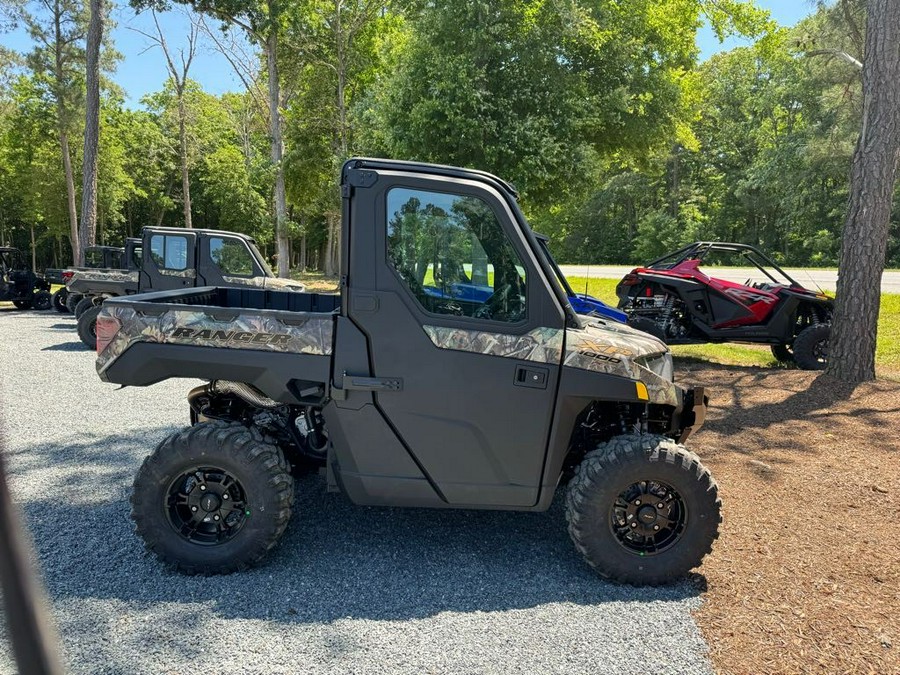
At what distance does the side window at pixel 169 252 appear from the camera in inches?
448

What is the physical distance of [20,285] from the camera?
16.6 meters

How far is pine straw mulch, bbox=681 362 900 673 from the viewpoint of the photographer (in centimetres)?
290

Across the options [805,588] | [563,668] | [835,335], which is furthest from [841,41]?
[563,668]

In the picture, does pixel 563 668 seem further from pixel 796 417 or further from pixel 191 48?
pixel 191 48

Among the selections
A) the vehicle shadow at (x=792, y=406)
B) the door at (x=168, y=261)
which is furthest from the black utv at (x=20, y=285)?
the vehicle shadow at (x=792, y=406)

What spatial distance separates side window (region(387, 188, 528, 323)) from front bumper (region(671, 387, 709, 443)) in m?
1.30

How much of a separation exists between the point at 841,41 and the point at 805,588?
57.3 ft

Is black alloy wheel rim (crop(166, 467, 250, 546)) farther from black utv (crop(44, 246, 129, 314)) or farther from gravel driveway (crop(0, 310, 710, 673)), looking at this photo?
black utv (crop(44, 246, 129, 314))

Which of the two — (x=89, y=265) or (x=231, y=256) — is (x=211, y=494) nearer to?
(x=231, y=256)

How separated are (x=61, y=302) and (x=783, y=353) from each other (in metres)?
16.7

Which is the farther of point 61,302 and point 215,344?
point 61,302

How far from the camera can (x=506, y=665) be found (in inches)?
106

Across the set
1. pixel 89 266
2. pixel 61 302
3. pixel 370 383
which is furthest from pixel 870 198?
pixel 61 302

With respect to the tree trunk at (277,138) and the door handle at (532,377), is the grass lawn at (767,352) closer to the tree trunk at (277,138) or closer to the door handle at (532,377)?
the door handle at (532,377)
